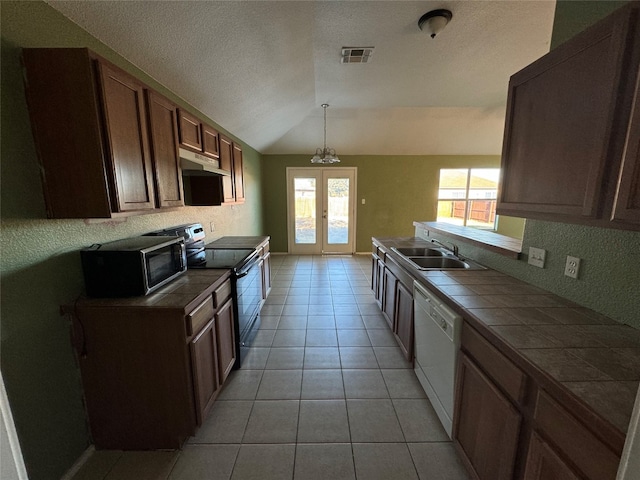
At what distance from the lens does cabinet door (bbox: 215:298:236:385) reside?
190 cm

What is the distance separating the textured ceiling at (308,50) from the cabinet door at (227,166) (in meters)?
0.35

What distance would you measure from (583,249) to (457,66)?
240cm

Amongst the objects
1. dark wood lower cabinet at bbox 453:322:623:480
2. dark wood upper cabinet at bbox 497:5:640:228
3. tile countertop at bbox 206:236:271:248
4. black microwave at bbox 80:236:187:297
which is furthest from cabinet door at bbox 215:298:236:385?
dark wood upper cabinet at bbox 497:5:640:228

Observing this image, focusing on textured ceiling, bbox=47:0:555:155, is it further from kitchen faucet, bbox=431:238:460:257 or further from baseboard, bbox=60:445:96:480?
baseboard, bbox=60:445:96:480

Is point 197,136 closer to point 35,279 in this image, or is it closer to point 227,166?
point 227,166

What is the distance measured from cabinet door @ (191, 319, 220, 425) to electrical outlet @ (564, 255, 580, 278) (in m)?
2.15


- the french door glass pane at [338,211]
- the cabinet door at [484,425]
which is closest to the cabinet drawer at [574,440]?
the cabinet door at [484,425]

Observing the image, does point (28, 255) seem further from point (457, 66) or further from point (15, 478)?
point (457, 66)

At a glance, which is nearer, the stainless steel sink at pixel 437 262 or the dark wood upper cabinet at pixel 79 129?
the dark wood upper cabinet at pixel 79 129

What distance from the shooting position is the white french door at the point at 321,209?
6.12 metres

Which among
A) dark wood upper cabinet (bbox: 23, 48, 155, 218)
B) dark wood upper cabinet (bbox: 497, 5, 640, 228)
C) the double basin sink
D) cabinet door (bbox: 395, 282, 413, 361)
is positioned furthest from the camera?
the double basin sink

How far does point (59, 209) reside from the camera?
1286mm

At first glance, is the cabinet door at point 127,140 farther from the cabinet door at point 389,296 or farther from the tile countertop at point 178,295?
the cabinet door at point 389,296

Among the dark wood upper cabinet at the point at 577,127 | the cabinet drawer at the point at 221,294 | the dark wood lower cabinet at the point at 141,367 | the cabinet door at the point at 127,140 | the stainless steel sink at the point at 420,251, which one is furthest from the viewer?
the stainless steel sink at the point at 420,251
